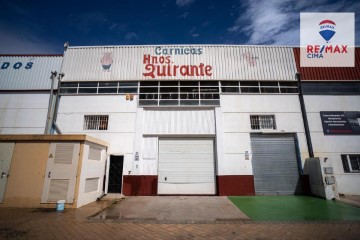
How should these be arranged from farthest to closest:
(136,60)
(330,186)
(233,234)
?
(136,60) → (330,186) → (233,234)

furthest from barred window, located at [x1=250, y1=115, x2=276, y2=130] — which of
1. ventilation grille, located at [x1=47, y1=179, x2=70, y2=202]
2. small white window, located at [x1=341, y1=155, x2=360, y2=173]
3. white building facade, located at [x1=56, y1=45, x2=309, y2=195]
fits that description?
ventilation grille, located at [x1=47, y1=179, x2=70, y2=202]

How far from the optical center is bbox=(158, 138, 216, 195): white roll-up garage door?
12.1m

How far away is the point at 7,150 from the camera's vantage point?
9.42 meters

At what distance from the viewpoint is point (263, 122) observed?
43.2 feet

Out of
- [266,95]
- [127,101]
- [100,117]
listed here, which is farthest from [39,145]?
[266,95]

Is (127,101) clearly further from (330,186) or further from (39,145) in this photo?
(330,186)

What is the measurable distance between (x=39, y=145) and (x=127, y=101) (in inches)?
228

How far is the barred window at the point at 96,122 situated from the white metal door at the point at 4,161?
4222mm

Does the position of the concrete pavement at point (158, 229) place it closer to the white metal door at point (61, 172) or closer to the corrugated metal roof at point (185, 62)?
the white metal door at point (61, 172)

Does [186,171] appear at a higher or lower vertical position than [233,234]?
higher

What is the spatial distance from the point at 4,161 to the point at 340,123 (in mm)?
19949

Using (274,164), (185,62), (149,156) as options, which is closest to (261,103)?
(274,164)

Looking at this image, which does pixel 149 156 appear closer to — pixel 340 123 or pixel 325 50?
pixel 340 123

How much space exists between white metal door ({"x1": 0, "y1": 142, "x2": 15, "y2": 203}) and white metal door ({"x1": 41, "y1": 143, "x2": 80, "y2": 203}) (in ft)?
6.36
